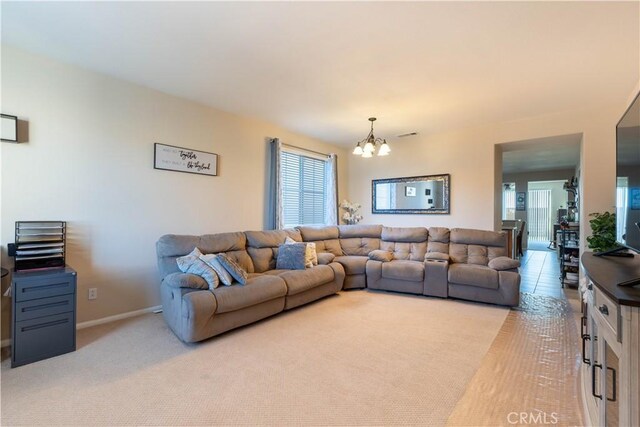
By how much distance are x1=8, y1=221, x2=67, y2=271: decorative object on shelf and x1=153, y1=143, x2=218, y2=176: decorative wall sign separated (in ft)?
3.86

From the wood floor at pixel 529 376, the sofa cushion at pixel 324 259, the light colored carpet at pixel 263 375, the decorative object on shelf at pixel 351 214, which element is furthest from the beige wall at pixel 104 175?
the wood floor at pixel 529 376

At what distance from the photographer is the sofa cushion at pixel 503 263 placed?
12.3ft

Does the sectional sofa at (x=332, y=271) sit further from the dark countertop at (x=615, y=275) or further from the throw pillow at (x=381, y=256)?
the dark countertop at (x=615, y=275)

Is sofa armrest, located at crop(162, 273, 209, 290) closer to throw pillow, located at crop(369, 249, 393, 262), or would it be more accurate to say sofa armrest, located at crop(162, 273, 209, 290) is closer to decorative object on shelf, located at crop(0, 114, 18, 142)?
decorative object on shelf, located at crop(0, 114, 18, 142)

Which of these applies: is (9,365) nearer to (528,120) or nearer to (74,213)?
(74,213)

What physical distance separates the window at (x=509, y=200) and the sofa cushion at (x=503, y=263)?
716 centimetres

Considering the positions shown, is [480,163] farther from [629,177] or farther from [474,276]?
[629,177]

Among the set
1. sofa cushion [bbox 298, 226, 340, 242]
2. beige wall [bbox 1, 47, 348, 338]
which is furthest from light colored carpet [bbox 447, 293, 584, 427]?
beige wall [bbox 1, 47, 348, 338]

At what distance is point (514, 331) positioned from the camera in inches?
118

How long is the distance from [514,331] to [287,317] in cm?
236

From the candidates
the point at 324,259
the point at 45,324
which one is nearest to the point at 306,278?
the point at 324,259

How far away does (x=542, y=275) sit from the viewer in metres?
5.65

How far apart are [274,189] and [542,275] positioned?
5298 mm

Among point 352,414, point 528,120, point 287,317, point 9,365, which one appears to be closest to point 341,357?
point 352,414
